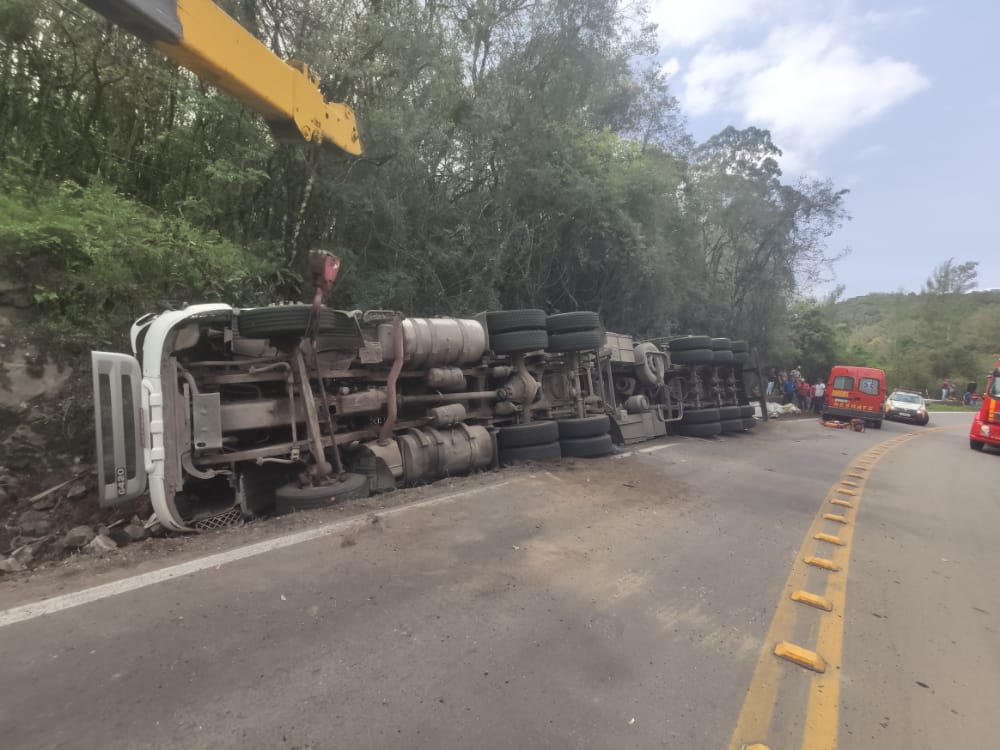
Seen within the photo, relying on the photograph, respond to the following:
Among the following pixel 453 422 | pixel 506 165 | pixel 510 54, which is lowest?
pixel 453 422

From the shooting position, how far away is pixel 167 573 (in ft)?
9.79

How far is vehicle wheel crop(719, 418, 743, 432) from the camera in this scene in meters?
11.0

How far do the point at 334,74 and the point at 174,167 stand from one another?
2.69 metres

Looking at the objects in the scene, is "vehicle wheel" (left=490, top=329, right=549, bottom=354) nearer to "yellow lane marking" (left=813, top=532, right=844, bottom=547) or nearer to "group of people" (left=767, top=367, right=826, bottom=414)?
"yellow lane marking" (left=813, top=532, right=844, bottom=547)

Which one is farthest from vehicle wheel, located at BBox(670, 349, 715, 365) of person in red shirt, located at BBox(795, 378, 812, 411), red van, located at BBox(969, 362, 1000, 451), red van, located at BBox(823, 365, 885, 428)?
person in red shirt, located at BBox(795, 378, 812, 411)

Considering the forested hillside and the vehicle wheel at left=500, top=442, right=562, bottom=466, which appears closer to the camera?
the forested hillside

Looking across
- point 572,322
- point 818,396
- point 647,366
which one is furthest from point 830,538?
point 818,396

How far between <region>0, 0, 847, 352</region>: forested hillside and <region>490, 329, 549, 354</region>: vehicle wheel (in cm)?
281

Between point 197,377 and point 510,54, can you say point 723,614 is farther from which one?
point 510,54

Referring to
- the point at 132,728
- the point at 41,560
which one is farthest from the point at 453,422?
the point at 132,728

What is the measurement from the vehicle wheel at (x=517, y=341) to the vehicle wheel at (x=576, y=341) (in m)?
0.48

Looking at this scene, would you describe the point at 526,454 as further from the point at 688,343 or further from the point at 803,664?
the point at 688,343

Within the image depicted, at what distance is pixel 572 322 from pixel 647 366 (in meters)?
2.74

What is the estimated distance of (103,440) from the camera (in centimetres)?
342
